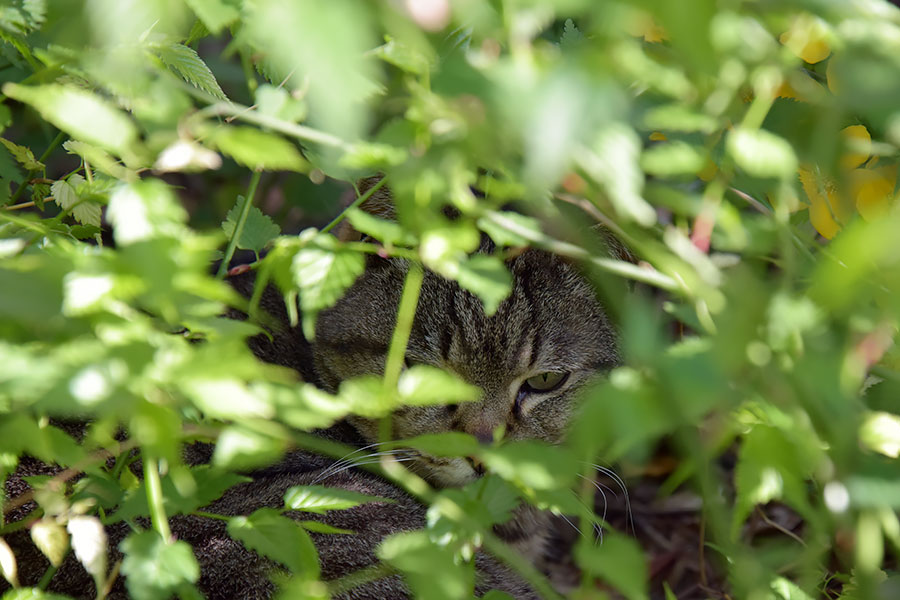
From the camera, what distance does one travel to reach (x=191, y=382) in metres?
0.81

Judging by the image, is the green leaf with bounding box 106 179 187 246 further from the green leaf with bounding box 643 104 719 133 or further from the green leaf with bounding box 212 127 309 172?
the green leaf with bounding box 643 104 719 133

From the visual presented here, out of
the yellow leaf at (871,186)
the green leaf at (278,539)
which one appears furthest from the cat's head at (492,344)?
the green leaf at (278,539)

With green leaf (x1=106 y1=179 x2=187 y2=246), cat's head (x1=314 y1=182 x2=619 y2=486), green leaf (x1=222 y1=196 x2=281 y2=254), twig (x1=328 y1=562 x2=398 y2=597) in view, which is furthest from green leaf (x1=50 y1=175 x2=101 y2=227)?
cat's head (x1=314 y1=182 x2=619 y2=486)

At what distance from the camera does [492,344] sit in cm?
202

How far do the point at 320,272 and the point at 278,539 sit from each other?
0.37 metres

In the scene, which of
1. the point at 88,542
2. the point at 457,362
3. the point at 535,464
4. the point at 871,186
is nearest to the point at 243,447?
the point at 535,464

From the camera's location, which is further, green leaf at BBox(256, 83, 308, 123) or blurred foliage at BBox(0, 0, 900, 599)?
green leaf at BBox(256, 83, 308, 123)

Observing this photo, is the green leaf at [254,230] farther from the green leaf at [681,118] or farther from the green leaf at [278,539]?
the green leaf at [681,118]

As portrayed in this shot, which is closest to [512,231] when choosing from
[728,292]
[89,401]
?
[728,292]

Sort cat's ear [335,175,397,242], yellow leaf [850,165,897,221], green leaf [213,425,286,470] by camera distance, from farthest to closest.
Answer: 1. cat's ear [335,175,397,242]
2. yellow leaf [850,165,897,221]
3. green leaf [213,425,286,470]

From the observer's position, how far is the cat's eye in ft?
7.03

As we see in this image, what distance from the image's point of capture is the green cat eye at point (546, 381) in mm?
2143

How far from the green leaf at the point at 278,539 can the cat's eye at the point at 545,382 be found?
113 centimetres

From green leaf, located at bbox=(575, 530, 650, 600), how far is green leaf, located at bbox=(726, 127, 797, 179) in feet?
1.53
